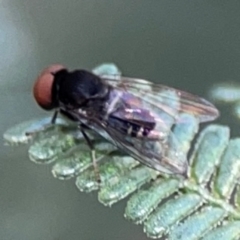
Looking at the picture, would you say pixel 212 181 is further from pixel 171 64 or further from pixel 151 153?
pixel 171 64

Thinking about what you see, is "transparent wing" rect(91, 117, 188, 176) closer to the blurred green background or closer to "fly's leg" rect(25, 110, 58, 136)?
"fly's leg" rect(25, 110, 58, 136)

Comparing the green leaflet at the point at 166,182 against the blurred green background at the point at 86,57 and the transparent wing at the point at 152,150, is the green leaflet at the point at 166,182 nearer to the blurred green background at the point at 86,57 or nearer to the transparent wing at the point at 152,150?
the transparent wing at the point at 152,150

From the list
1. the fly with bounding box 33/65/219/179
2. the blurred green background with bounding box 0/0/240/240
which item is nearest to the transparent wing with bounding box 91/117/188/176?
the fly with bounding box 33/65/219/179

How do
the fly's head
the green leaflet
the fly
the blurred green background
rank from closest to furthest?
the green leaflet → the fly → the fly's head → the blurred green background

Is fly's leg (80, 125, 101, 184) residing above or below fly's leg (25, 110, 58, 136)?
below

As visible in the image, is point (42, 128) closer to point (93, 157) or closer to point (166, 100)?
point (93, 157)

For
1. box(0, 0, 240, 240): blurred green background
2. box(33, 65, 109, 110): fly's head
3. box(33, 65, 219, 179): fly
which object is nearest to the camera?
box(33, 65, 219, 179): fly

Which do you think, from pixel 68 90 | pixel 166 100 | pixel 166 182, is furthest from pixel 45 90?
pixel 166 182

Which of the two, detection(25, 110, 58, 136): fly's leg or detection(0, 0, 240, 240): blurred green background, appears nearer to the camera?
detection(25, 110, 58, 136): fly's leg
